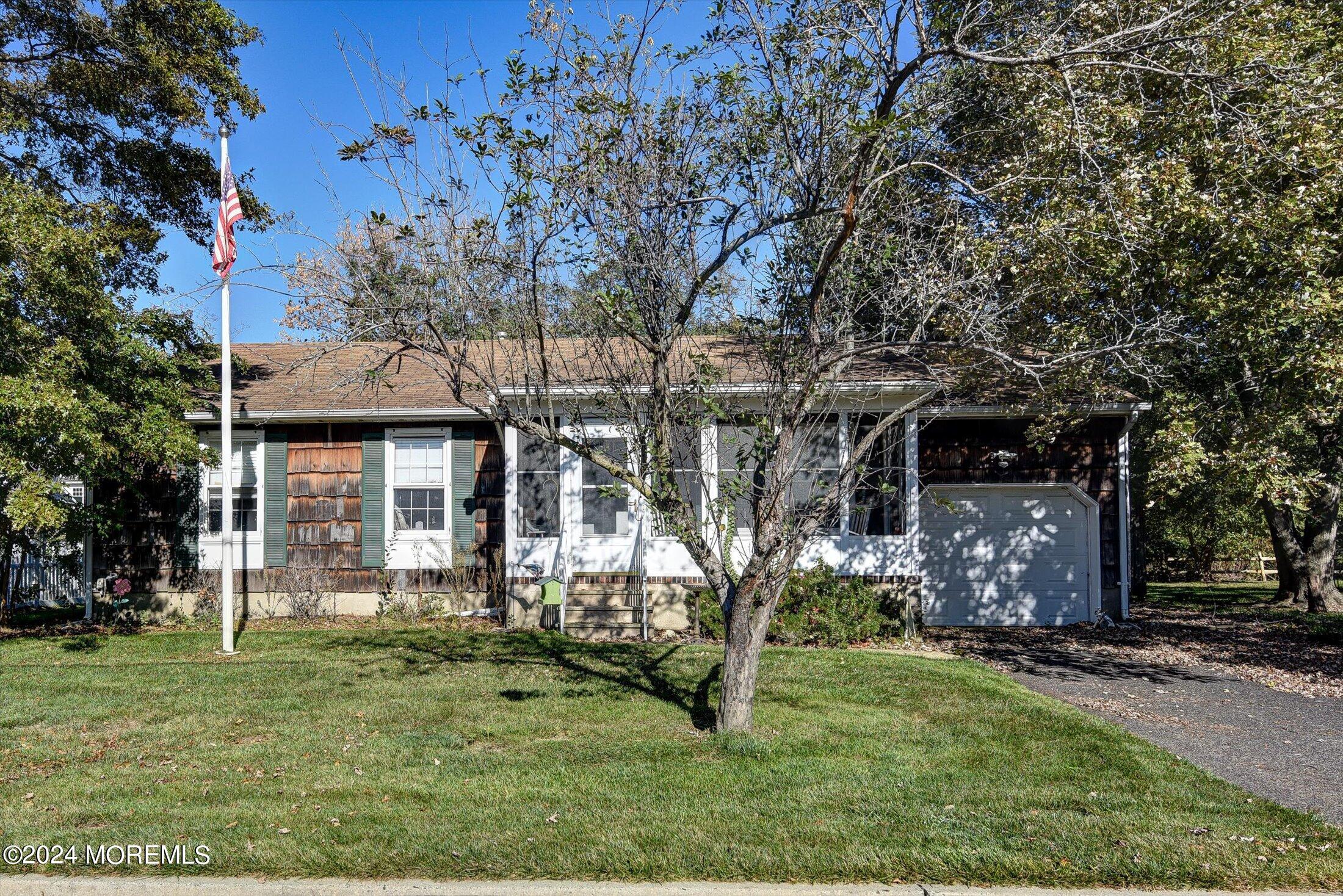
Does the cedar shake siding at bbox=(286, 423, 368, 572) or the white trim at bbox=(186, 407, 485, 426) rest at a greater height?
the white trim at bbox=(186, 407, 485, 426)

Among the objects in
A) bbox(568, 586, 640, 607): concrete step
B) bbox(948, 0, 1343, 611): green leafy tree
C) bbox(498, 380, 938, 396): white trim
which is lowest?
bbox(568, 586, 640, 607): concrete step

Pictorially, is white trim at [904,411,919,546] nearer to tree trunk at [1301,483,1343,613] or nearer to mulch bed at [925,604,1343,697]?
mulch bed at [925,604,1343,697]

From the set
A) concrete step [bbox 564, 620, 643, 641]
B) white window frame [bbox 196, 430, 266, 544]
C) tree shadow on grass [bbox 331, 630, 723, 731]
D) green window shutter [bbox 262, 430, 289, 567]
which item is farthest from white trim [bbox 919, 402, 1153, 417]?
white window frame [bbox 196, 430, 266, 544]

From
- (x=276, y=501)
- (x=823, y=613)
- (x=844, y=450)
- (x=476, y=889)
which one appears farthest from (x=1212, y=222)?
(x=276, y=501)

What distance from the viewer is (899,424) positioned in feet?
45.0

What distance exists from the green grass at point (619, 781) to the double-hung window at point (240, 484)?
457 centimetres

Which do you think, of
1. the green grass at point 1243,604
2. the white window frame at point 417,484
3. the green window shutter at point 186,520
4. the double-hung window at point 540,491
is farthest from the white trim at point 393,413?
the green grass at point 1243,604

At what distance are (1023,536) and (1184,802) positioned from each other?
30.0 feet

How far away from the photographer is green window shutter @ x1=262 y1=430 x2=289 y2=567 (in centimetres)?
1462

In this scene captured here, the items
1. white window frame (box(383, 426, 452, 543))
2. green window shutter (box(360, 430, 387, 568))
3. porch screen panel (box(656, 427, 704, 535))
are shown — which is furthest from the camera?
white window frame (box(383, 426, 452, 543))

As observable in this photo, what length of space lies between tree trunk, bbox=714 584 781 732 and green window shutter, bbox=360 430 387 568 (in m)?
8.79

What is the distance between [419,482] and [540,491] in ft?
7.23

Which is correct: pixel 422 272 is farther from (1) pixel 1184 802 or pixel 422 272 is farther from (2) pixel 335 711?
(1) pixel 1184 802

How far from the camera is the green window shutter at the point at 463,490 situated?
1459 centimetres
